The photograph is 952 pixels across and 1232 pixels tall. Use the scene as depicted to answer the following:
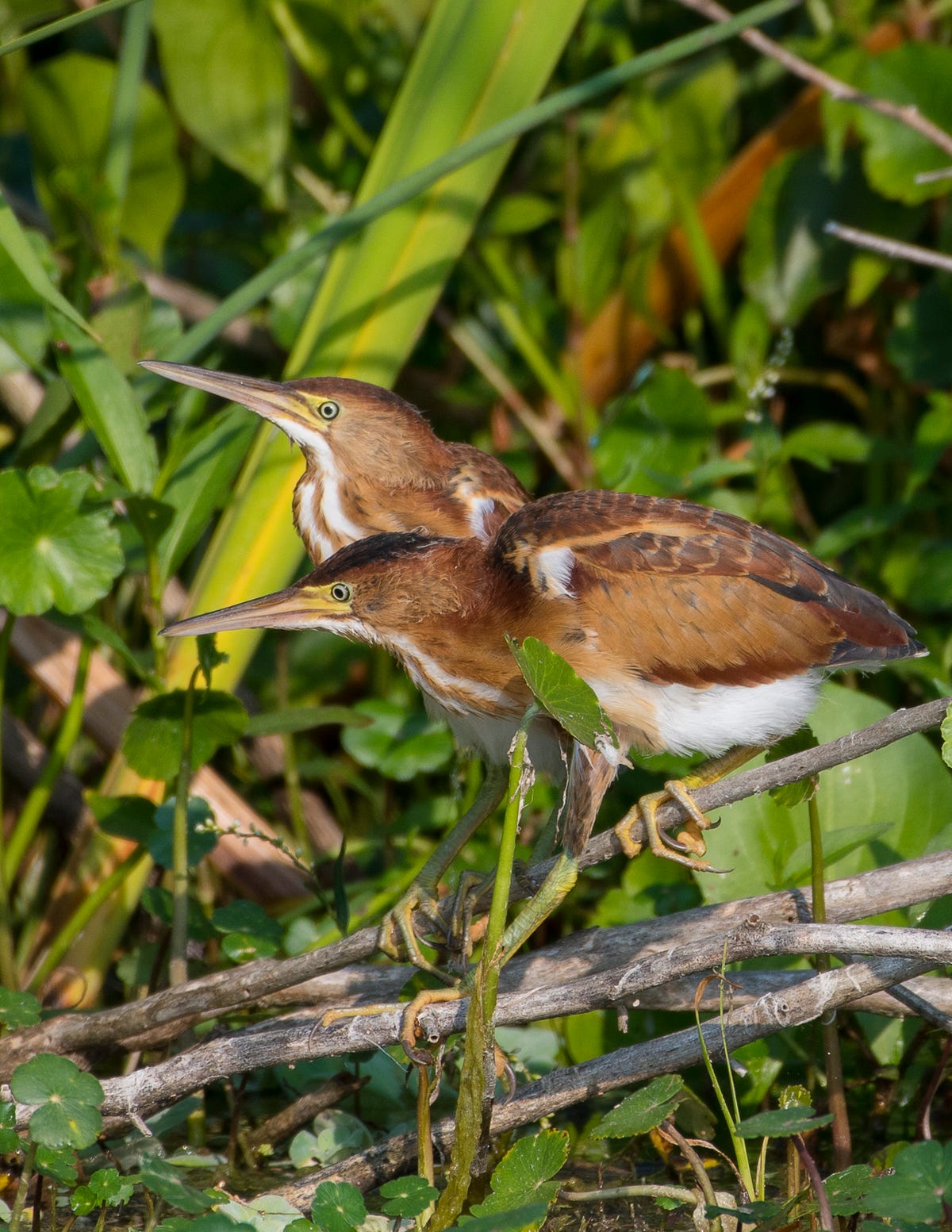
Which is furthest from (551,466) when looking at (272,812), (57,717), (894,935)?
(894,935)

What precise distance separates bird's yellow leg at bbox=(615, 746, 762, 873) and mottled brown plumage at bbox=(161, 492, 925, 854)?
94 mm

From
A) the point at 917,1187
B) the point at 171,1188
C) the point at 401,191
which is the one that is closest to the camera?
the point at 917,1187

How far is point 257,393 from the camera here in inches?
112

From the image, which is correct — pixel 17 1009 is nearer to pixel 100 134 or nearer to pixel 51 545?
pixel 51 545

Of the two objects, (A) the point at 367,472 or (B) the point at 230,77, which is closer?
(A) the point at 367,472

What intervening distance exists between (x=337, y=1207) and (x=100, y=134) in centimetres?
254

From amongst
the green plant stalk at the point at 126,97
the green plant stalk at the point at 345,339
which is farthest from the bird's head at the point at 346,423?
the green plant stalk at the point at 126,97

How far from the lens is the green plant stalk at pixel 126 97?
108 inches

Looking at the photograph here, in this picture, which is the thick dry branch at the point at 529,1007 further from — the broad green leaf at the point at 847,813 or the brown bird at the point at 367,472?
the brown bird at the point at 367,472

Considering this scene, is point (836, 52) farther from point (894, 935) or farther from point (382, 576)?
point (894, 935)

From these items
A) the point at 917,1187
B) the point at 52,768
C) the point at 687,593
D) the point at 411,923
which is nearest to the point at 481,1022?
the point at 917,1187

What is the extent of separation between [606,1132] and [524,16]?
229 centimetres

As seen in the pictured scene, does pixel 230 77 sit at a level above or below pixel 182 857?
above

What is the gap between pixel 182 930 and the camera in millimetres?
2492
